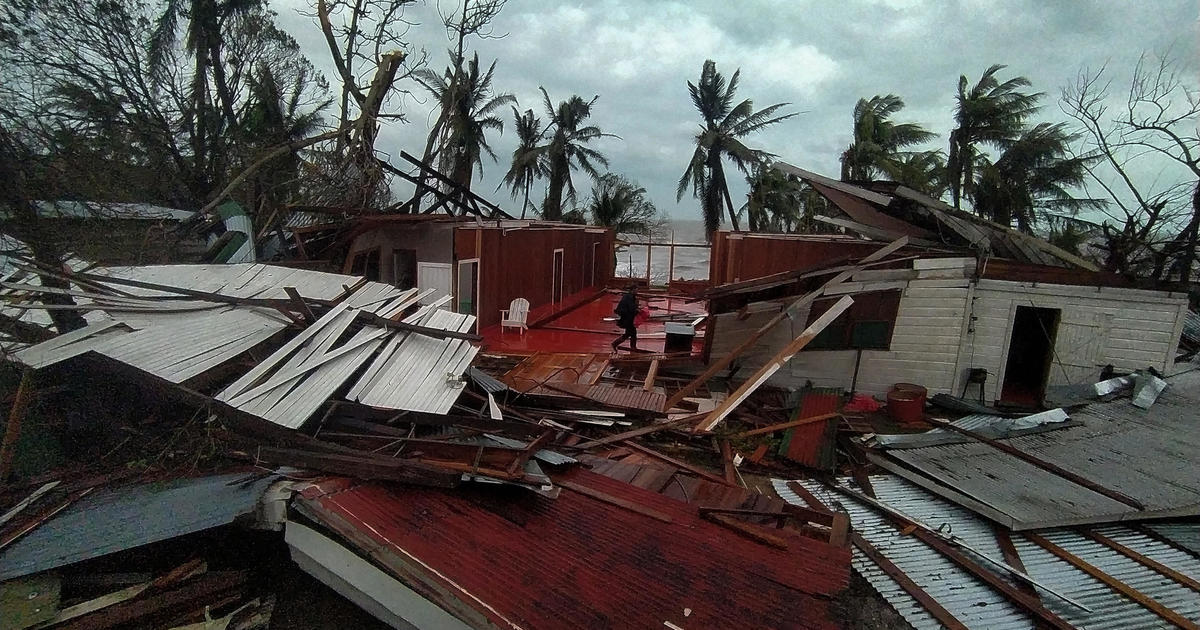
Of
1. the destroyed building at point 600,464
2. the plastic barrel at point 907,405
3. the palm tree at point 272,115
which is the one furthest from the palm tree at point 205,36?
the plastic barrel at point 907,405

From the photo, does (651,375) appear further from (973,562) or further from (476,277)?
(973,562)

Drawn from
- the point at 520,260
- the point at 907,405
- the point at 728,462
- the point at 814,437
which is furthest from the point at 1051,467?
the point at 520,260

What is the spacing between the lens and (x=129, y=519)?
4.23m

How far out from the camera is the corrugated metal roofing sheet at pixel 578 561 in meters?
3.65

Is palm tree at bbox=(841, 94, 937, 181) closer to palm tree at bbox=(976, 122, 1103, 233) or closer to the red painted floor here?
palm tree at bbox=(976, 122, 1103, 233)

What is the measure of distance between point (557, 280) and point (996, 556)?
14.1 metres

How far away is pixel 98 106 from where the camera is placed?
458 inches

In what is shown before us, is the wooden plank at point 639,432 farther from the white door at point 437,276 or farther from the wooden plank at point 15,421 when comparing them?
the white door at point 437,276

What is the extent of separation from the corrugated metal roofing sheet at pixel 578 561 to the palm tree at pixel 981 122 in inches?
963

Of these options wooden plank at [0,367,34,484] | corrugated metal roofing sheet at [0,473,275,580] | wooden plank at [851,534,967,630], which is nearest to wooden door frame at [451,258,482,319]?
wooden plank at [0,367,34,484]

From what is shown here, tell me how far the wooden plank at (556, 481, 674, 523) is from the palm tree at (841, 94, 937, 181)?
24588mm

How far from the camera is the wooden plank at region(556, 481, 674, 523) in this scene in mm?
4797

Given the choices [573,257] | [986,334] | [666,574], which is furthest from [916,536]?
[573,257]

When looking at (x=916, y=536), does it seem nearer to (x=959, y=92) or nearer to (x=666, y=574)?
(x=666, y=574)
